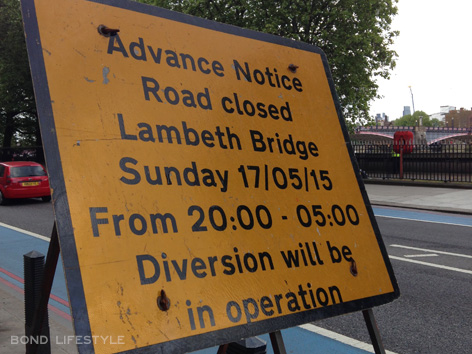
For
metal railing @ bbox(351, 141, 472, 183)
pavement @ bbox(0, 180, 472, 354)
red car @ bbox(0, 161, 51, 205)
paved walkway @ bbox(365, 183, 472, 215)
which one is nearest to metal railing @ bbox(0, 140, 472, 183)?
metal railing @ bbox(351, 141, 472, 183)

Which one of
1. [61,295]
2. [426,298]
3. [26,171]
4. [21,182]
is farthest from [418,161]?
[61,295]

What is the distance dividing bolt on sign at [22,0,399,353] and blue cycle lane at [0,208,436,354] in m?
2.67

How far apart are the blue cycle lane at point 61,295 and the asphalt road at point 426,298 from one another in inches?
9.3

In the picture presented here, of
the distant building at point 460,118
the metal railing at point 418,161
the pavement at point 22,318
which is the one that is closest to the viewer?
the pavement at point 22,318

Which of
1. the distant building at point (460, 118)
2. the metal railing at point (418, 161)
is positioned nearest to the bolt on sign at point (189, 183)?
the metal railing at point (418, 161)

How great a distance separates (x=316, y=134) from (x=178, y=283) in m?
1.13

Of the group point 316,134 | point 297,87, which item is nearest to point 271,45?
point 297,87

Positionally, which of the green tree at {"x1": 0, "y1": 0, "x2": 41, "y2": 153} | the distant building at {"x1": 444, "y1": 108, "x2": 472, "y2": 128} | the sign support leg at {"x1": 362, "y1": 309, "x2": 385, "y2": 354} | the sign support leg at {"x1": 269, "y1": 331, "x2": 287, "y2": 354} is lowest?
the sign support leg at {"x1": 362, "y1": 309, "x2": 385, "y2": 354}

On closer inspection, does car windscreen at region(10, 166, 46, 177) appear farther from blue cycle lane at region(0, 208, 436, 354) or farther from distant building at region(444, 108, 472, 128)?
distant building at region(444, 108, 472, 128)

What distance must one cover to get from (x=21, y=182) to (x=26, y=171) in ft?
1.77

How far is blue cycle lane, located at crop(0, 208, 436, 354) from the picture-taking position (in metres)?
4.77

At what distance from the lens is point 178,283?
179cm

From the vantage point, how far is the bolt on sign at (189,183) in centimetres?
167

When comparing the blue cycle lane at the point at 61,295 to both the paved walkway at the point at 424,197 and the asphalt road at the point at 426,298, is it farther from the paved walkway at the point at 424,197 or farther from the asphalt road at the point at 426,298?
the paved walkway at the point at 424,197
